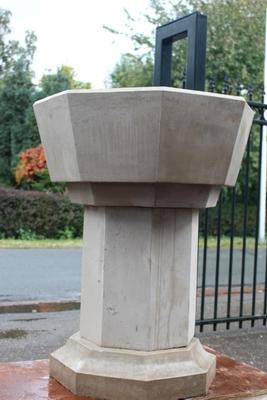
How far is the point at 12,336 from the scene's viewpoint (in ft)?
15.5

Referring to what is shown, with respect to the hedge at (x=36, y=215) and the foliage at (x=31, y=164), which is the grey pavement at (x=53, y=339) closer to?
the hedge at (x=36, y=215)

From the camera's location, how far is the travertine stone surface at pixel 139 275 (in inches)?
A: 102

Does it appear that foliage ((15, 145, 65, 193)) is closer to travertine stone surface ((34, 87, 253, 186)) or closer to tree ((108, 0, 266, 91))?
tree ((108, 0, 266, 91))

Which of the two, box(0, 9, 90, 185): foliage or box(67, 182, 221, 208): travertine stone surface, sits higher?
box(0, 9, 90, 185): foliage

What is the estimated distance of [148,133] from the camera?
2.34 m

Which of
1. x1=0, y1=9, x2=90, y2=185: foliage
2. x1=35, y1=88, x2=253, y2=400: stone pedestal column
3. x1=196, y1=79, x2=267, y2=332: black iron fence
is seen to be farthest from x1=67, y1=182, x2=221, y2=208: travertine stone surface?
x1=0, y1=9, x2=90, y2=185: foliage

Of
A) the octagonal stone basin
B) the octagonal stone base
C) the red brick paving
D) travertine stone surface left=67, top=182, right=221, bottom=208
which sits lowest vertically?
the red brick paving

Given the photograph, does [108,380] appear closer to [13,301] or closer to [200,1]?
[13,301]

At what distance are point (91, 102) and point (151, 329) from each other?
43.2 inches

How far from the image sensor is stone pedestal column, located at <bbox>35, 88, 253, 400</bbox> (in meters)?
2.36

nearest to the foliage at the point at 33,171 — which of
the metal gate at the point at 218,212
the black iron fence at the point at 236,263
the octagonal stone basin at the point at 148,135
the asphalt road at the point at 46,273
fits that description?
the black iron fence at the point at 236,263

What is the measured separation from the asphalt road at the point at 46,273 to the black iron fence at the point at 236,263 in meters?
0.05

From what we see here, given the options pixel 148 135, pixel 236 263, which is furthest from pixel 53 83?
pixel 148 135

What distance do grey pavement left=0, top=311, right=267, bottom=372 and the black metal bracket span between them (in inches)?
80.1
